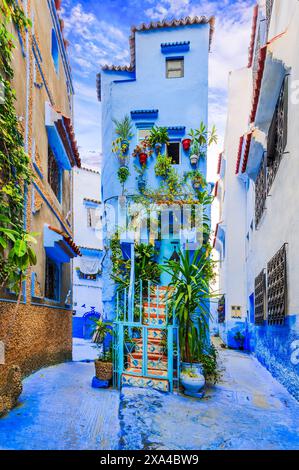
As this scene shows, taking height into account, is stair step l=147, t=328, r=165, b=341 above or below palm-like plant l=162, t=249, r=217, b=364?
below

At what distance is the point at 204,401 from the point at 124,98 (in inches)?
334

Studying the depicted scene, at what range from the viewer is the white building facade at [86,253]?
61.1 ft

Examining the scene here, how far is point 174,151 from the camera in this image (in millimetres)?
9469

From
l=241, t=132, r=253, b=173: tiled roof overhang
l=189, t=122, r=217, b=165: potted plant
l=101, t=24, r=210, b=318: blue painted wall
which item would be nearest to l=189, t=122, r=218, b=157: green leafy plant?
l=189, t=122, r=217, b=165: potted plant

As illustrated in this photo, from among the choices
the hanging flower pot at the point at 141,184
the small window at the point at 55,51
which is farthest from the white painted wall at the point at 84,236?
the small window at the point at 55,51

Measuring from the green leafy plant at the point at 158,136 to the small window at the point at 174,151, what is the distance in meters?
0.24

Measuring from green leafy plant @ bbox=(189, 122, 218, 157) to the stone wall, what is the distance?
5894 mm

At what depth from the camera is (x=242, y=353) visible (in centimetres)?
1098

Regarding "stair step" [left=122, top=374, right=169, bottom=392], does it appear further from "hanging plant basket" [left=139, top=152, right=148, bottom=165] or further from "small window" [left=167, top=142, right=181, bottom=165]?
"small window" [left=167, top=142, right=181, bottom=165]

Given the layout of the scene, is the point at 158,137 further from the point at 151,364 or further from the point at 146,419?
the point at 146,419

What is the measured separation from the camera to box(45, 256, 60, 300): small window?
8125mm

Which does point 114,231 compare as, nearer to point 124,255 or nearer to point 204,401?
point 124,255

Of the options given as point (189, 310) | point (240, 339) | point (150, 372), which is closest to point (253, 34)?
point (189, 310)

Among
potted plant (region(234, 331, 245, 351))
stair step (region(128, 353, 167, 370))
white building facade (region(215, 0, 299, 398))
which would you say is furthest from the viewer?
potted plant (region(234, 331, 245, 351))
